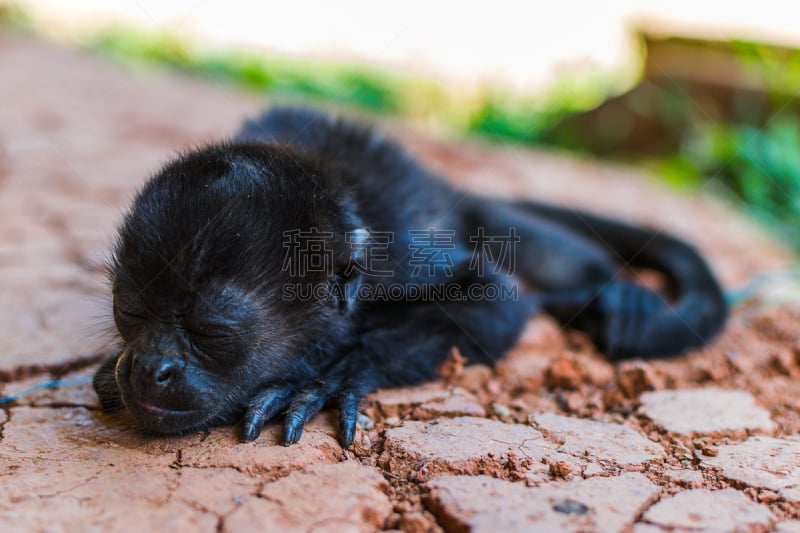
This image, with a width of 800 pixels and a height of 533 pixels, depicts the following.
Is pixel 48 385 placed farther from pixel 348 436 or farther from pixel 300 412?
pixel 348 436

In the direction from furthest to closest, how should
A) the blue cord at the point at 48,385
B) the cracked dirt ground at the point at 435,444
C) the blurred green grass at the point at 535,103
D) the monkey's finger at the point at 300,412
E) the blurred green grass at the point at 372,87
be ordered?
the blurred green grass at the point at 372,87
the blurred green grass at the point at 535,103
the blue cord at the point at 48,385
the monkey's finger at the point at 300,412
the cracked dirt ground at the point at 435,444

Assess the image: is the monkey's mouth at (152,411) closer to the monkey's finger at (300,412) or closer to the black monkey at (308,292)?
the black monkey at (308,292)

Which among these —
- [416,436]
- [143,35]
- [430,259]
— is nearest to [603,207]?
[430,259]

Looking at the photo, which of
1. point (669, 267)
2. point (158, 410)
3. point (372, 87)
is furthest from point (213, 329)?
A: point (372, 87)

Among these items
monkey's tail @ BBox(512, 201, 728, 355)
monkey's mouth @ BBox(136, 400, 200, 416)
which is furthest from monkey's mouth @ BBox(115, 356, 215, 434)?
monkey's tail @ BBox(512, 201, 728, 355)

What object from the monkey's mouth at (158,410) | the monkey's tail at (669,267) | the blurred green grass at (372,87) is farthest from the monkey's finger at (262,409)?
the blurred green grass at (372,87)

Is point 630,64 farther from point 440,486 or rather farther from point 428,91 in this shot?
point 440,486
